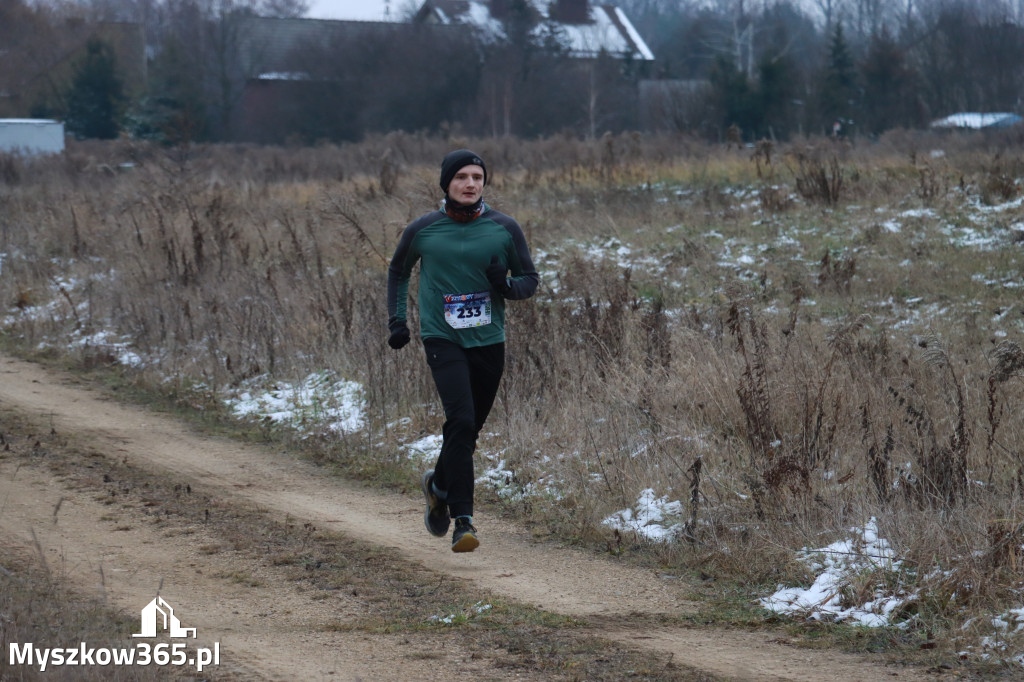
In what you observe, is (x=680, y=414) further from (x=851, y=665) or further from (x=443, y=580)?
(x=851, y=665)

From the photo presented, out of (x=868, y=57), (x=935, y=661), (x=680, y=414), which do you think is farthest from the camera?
(x=868, y=57)

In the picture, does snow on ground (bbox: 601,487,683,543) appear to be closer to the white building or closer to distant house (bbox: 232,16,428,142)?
the white building

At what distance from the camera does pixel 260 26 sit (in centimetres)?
5344

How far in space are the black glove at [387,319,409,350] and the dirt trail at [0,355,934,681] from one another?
1225mm

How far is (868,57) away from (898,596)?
40.9m

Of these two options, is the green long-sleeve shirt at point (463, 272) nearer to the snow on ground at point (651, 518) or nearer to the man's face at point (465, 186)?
the man's face at point (465, 186)

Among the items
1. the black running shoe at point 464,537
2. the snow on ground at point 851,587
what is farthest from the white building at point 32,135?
the snow on ground at point 851,587

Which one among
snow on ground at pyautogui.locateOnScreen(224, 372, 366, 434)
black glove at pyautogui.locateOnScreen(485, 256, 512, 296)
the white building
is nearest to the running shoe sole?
black glove at pyautogui.locateOnScreen(485, 256, 512, 296)

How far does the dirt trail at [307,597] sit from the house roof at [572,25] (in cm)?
4190

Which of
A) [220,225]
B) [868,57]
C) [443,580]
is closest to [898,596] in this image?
[443,580]

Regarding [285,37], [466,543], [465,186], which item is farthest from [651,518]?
[285,37]

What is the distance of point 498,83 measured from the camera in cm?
4494

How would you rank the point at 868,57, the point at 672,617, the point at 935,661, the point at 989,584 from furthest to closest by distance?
1. the point at 868,57
2. the point at 672,617
3. the point at 989,584
4. the point at 935,661

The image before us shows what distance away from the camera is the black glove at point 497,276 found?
5624mm
